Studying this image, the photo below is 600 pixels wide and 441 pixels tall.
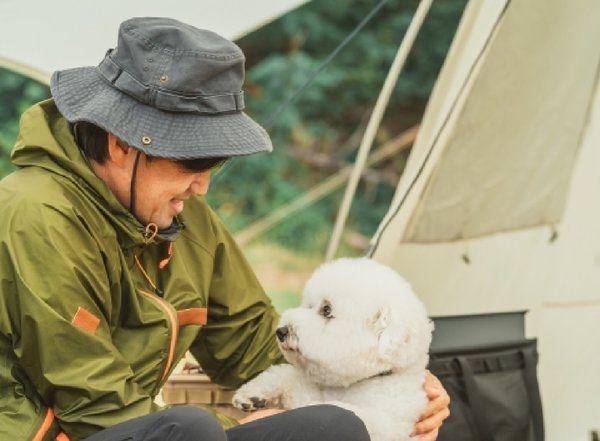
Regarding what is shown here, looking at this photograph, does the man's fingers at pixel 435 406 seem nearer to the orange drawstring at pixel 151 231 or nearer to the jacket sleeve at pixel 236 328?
the jacket sleeve at pixel 236 328

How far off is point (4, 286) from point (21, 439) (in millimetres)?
229

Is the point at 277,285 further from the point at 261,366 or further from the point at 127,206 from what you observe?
the point at 127,206

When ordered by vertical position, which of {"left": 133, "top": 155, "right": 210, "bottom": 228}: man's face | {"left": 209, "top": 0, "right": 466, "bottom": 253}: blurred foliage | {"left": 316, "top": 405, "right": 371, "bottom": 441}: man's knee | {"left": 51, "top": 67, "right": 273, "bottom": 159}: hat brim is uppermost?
{"left": 51, "top": 67, "right": 273, "bottom": 159}: hat brim

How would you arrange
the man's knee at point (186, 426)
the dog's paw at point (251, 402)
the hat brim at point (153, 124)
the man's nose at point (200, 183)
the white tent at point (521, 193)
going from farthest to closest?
1. the white tent at point (521, 193)
2. the dog's paw at point (251, 402)
3. the man's nose at point (200, 183)
4. the hat brim at point (153, 124)
5. the man's knee at point (186, 426)

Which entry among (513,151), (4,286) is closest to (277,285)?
(513,151)

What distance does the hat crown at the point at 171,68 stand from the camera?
5.90ft

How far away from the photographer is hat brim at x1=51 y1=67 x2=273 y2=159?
1.77 m

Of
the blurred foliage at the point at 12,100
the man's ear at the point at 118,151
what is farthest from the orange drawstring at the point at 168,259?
the blurred foliage at the point at 12,100

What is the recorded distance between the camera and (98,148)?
186cm

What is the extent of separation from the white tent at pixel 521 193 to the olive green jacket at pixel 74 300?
0.94m

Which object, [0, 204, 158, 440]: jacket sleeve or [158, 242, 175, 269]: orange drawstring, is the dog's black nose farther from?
[0, 204, 158, 440]: jacket sleeve

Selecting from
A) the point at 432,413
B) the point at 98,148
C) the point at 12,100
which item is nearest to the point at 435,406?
the point at 432,413

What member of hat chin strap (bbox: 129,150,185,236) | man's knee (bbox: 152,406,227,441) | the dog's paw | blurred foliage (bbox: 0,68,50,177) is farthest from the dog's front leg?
Result: blurred foliage (bbox: 0,68,50,177)

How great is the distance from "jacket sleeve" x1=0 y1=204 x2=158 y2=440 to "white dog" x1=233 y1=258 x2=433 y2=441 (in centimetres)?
38
